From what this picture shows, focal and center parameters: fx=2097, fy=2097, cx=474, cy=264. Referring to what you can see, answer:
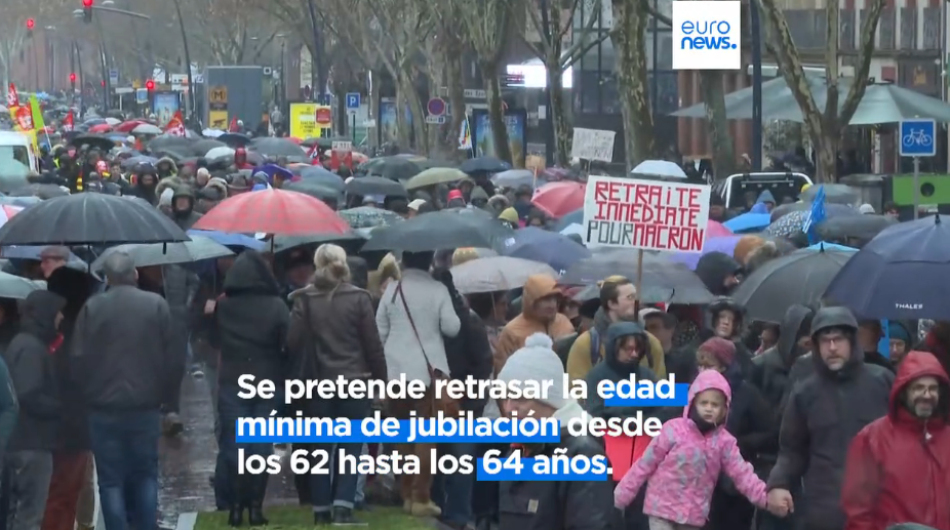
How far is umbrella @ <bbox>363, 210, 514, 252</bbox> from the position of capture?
13008 millimetres

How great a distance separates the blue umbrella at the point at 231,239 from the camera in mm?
15945

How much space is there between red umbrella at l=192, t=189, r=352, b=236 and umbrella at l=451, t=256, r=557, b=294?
4.13ft

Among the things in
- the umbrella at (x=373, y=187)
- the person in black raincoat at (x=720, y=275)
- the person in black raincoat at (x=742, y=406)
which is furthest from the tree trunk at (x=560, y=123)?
the person in black raincoat at (x=742, y=406)

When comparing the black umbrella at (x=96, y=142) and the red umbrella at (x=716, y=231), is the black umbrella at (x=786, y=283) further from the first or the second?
the black umbrella at (x=96, y=142)

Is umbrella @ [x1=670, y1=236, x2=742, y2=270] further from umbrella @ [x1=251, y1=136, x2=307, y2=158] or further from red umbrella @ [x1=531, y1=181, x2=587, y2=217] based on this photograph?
umbrella @ [x1=251, y1=136, x2=307, y2=158]

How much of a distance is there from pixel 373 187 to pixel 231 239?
8.09 m

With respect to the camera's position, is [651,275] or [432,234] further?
[432,234]

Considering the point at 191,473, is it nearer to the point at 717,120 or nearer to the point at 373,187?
the point at 373,187

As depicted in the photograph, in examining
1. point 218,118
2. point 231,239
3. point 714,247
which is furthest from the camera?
point 218,118

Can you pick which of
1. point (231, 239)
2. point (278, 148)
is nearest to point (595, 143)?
point (278, 148)

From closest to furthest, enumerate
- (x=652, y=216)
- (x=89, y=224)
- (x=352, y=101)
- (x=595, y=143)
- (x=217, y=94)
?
(x=652, y=216)
(x=89, y=224)
(x=595, y=143)
(x=352, y=101)
(x=217, y=94)

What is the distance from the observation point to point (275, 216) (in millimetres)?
14203

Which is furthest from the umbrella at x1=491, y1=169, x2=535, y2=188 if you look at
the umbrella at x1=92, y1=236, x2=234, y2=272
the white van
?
the umbrella at x1=92, y1=236, x2=234, y2=272

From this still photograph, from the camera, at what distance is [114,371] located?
10000mm
